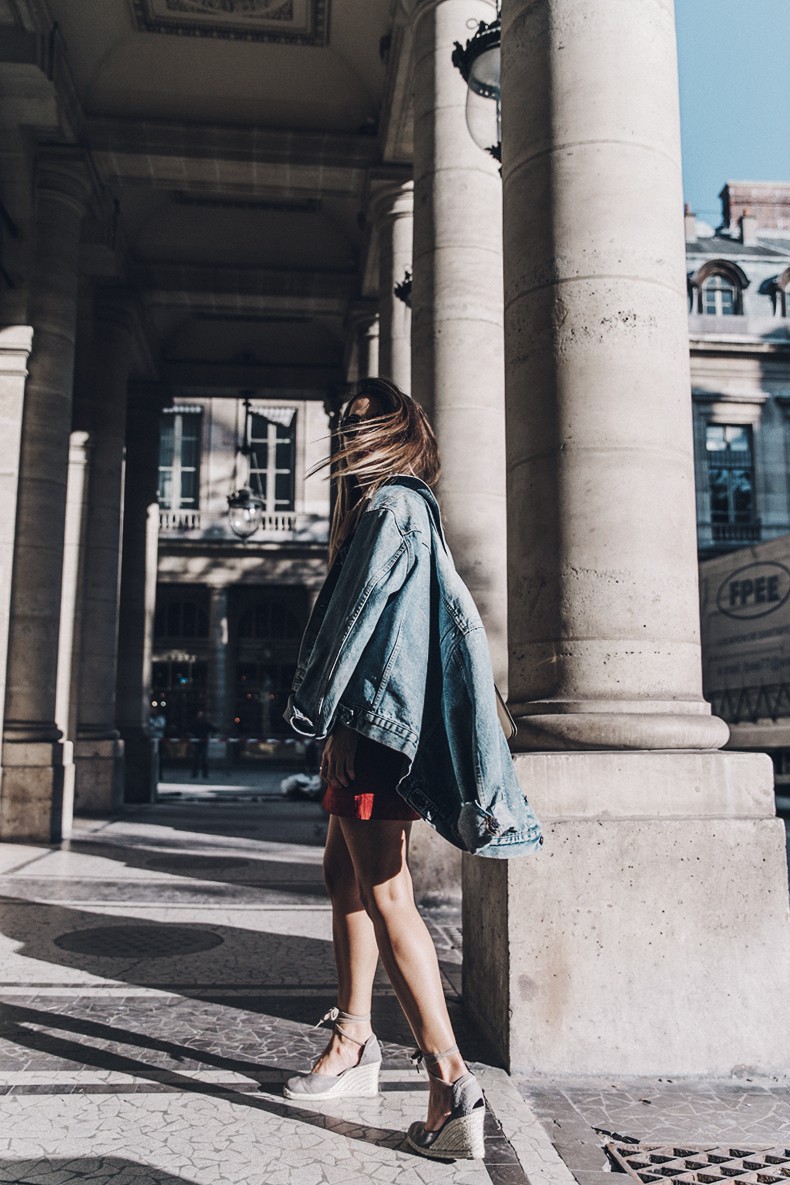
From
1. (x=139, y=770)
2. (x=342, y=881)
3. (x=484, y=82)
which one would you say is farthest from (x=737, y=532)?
(x=342, y=881)

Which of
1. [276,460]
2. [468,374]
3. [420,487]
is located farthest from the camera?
[276,460]

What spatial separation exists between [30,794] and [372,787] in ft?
28.3

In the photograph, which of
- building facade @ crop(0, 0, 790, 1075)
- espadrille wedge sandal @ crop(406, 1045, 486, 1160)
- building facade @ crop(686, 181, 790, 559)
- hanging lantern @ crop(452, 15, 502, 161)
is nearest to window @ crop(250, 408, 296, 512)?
building facade @ crop(686, 181, 790, 559)

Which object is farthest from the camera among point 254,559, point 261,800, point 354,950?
point 254,559

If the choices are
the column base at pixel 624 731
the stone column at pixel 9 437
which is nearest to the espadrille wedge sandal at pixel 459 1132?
the column base at pixel 624 731

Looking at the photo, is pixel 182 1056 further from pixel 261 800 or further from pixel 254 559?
pixel 254 559

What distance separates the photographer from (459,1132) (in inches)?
105

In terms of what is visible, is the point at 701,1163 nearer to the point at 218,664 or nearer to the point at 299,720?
A: the point at 299,720

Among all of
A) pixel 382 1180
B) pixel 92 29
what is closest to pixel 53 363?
pixel 92 29

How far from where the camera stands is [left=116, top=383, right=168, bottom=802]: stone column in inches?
658

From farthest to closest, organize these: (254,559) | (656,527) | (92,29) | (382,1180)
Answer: (254,559), (92,29), (656,527), (382,1180)

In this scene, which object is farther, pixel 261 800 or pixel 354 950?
pixel 261 800

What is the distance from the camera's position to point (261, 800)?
18234 mm

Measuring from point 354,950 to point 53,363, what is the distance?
964cm
